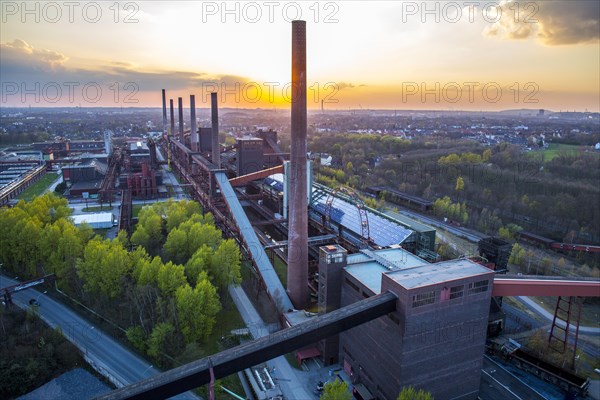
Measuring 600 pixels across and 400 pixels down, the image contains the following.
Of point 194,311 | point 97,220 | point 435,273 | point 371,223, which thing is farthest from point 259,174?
point 435,273

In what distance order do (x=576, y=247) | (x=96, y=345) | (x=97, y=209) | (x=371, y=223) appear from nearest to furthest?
(x=96, y=345)
(x=371, y=223)
(x=576, y=247)
(x=97, y=209)

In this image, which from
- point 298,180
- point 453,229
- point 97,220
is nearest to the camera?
point 298,180

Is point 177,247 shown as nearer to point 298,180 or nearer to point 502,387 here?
point 298,180

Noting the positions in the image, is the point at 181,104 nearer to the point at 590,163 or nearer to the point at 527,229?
the point at 527,229

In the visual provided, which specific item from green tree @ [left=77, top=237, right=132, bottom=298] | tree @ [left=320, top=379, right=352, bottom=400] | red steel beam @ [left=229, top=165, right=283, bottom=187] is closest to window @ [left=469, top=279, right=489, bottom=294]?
tree @ [left=320, top=379, right=352, bottom=400]

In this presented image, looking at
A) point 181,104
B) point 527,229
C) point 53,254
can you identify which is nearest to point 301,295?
point 53,254

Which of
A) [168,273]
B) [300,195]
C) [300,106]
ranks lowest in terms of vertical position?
[168,273]

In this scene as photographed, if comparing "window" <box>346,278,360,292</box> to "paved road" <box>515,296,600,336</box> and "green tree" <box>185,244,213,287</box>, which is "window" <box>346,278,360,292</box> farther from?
"paved road" <box>515,296,600,336</box>
